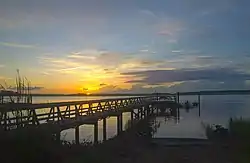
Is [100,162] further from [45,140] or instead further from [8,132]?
[8,132]

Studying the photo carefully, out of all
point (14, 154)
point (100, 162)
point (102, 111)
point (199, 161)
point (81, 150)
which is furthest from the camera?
point (102, 111)

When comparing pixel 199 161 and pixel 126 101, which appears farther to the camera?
pixel 126 101

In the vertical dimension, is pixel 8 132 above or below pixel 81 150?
above

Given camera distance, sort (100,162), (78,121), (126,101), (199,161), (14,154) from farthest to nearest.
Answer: (126,101)
(78,121)
(199,161)
(100,162)
(14,154)

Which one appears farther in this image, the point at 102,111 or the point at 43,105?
the point at 102,111

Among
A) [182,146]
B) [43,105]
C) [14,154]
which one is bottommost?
[182,146]

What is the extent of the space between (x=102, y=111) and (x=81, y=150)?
44.7 ft

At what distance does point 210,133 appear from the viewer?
27062 millimetres

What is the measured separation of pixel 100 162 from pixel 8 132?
2.93 meters

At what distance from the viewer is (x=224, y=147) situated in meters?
18.9

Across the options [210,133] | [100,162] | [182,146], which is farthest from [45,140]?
[210,133]

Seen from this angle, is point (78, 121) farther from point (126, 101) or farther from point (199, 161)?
point (126, 101)

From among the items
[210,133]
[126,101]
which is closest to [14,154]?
[210,133]

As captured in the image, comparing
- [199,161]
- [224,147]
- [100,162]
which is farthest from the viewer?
[224,147]
